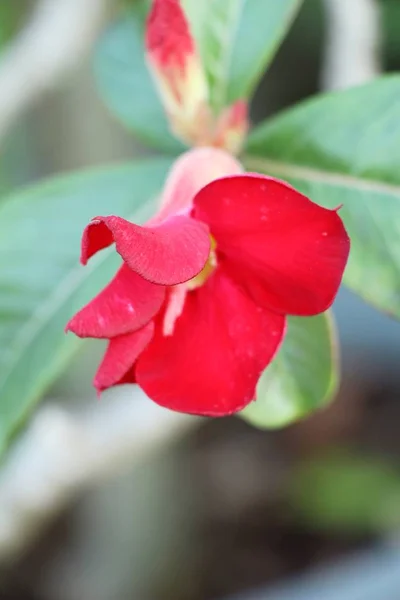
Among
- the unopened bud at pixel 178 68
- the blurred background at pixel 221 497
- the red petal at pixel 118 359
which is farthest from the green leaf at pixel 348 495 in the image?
the red petal at pixel 118 359

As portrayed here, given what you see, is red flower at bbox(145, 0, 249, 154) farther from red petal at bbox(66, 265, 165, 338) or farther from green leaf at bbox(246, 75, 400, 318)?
red petal at bbox(66, 265, 165, 338)

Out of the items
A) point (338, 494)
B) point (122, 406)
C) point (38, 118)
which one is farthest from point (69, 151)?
point (338, 494)

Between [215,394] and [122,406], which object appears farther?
[122,406]

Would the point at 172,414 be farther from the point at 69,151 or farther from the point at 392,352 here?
the point at 392,352

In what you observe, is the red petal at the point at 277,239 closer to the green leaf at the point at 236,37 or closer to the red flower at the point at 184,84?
the red flower at the point at 184,84

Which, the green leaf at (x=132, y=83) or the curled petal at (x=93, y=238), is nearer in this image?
A: the curled petal at (x=93, y=238)

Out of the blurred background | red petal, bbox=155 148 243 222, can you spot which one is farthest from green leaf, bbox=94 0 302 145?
the blurred background
